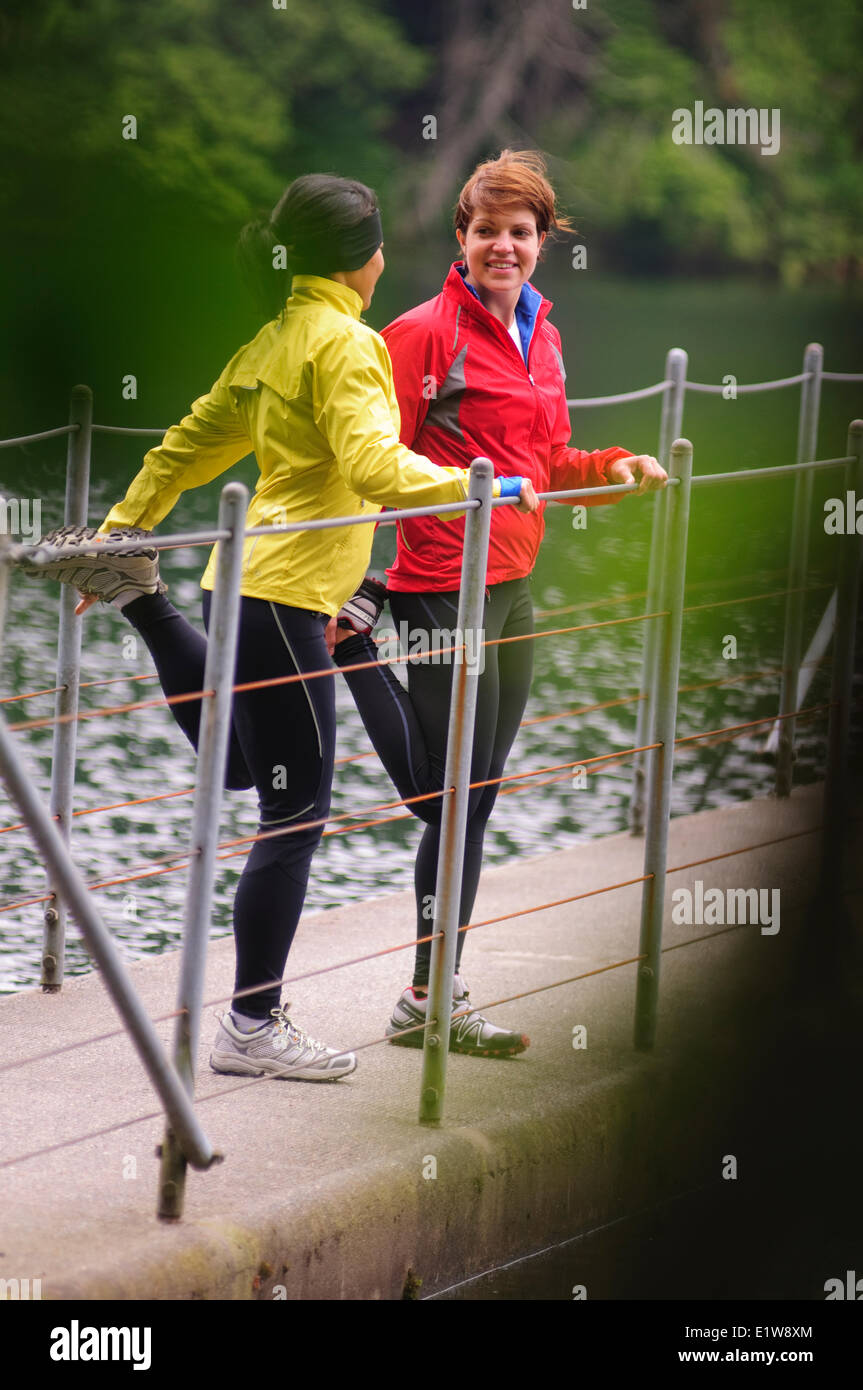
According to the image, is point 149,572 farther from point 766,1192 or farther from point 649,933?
point 766,1192

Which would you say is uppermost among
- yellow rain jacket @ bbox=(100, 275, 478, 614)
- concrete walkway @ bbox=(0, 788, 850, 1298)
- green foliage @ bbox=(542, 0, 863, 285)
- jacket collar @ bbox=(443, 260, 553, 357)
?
green foliage @ bbox=(542, 0, 863, 285)

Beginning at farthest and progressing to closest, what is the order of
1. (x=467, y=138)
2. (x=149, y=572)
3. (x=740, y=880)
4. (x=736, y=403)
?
(x=467, y=138)
(x=736, y=403)
(x=740, y=880)
(x=149, y=572)

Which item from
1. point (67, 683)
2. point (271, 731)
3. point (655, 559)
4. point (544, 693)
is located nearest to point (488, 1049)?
point (271, 731)

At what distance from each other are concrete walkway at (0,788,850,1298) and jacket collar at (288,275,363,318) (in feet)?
2.47

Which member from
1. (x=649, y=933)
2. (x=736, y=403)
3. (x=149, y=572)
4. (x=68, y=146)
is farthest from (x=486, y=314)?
(x=736, y=403)

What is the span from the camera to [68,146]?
3.44ft

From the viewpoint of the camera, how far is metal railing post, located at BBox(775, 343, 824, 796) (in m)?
3.05

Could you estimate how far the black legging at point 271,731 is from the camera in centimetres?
177

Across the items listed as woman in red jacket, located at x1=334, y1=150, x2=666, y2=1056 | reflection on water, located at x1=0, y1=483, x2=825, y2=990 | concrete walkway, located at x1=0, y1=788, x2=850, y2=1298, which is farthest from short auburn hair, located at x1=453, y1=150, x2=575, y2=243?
concrete walkway, located at x1=0, y1=788, x2=850, y2=1298

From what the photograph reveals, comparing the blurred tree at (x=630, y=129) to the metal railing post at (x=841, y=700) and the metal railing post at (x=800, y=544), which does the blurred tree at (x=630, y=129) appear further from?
the metal railing post at (x=841, y=700)

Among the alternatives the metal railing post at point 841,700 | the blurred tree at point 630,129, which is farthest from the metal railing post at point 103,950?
the blurred tree at point 630,129

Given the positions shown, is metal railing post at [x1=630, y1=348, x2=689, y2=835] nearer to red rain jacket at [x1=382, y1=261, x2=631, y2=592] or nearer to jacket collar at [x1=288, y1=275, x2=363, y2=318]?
red rain jacket at [x1=382, y1=261, x2=631, y2=592]

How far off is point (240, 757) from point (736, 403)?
5.43 metres

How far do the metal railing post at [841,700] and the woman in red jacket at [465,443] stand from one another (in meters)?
0.51
